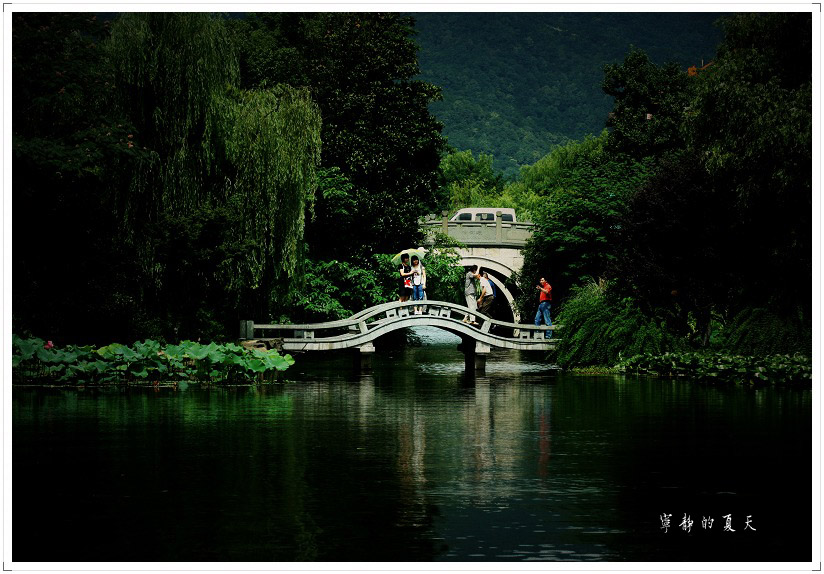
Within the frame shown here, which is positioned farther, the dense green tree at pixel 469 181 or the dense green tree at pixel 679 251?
the dense green tree at pixel 469 181

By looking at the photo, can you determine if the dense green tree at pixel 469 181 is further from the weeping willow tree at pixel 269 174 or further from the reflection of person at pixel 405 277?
the weeping willow tree at pixel 269 174

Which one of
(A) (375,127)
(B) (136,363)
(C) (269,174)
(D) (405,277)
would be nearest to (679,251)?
(D) (405,277)

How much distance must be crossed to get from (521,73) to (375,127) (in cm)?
6664

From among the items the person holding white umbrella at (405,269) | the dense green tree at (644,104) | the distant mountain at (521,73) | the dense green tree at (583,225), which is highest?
the distant mountain at (521,73)

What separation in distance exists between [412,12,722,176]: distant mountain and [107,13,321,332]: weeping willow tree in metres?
69.7

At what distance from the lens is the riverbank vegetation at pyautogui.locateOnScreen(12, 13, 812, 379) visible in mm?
23750

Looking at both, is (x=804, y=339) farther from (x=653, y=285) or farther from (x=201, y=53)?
(x=201, y=53)

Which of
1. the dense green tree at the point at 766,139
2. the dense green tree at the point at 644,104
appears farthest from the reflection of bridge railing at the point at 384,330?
the dense green tree at the point at 644,104

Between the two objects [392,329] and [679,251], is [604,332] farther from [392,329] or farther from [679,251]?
[392,329]

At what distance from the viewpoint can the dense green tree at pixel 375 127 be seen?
39.1m

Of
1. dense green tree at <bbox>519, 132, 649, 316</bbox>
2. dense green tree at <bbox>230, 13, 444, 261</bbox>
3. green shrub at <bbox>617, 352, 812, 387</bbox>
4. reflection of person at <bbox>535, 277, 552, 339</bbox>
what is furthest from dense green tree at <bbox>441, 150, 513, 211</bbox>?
green shrub at <bbox>617, 352, 812, 387</bbox>

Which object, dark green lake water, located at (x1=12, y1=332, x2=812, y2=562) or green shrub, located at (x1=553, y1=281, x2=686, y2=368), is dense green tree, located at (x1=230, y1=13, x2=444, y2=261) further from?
dark green lake water, located at (x1=12, y1=332, x2=812, y2=562)

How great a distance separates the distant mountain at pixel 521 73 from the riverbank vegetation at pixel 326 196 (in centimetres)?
6035

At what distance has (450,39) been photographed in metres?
102
